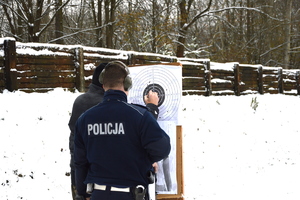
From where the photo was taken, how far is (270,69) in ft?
57.7

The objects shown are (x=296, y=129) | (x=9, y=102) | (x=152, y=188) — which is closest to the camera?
(x=152, y=188)

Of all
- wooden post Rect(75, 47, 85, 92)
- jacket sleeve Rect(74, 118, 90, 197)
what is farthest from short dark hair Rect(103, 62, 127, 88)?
wooden post Rect(75, 47, 85, 92)

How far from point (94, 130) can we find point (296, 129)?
410 inches

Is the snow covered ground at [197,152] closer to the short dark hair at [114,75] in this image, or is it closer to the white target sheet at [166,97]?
the white target sheet at [166,97]

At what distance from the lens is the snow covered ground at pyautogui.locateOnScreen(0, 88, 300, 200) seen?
6.02 m

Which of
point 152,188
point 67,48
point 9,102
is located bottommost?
point 152,188

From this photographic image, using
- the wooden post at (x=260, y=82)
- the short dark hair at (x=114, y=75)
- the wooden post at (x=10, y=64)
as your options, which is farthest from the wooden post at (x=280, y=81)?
the short dark hair at (x=114, y=75)

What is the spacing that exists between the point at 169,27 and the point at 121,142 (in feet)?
59.4

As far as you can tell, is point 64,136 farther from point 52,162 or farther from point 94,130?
point 94,130

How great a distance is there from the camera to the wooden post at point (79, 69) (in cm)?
978

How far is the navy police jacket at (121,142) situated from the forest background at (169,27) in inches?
422

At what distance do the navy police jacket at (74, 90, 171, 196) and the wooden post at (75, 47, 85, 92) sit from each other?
24.2ft

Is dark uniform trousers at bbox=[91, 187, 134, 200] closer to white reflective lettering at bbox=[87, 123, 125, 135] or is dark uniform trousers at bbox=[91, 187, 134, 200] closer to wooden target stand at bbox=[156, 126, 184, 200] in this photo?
white reflective lettering at bbox=[87, 123, 125, 135]

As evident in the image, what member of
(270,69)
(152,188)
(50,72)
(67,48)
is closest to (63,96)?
(50,72)
